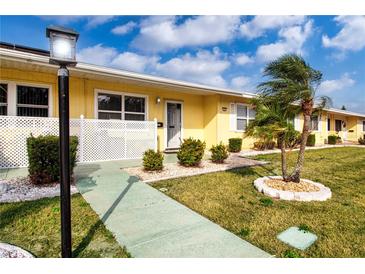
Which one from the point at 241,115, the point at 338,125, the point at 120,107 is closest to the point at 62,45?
the point at 120,107

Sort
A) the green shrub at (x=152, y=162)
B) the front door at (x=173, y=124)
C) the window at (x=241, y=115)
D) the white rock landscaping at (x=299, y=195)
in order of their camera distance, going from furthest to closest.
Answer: the window at (x=241, y=115) → the front door at (x=173, y=124) → the green shrub at (x=152, y=162) → the white rock landscaping at (x=299, y=195)

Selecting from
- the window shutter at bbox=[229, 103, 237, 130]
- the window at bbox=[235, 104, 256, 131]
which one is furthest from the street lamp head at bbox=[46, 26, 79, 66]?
the window at bbox=[235, 104, 256, 131]

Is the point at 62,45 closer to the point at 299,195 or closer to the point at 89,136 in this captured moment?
the point at 299,195

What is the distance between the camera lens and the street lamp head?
2.16 meters

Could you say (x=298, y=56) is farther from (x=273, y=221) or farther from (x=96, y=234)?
(x=96, y=234)

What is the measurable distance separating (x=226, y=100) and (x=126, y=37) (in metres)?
7.30

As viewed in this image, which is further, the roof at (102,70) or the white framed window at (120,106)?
the white framed window at (120,106)

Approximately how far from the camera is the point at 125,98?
9.20 m

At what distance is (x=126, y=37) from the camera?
536 inches

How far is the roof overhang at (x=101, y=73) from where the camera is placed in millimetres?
5848

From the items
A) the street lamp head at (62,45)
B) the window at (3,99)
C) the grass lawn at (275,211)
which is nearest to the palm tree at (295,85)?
the grass lawn at (275,211)

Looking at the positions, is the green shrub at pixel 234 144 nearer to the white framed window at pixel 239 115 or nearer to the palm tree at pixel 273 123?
the white framed window at pixel 239 115

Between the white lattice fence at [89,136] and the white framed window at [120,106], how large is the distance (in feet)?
3.72
